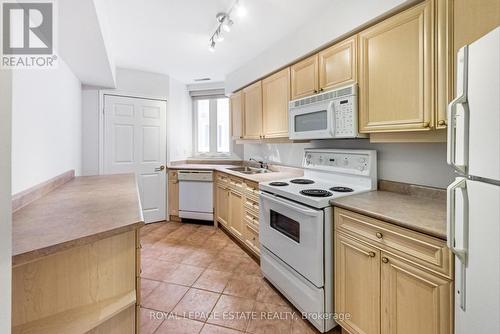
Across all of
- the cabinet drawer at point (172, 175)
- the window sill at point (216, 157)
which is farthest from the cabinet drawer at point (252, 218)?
the cabinet drawer at point (172, 175)

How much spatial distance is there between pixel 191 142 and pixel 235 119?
1.29 metres

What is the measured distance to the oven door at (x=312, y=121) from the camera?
1.93 meters

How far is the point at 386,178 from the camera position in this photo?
1.88 m

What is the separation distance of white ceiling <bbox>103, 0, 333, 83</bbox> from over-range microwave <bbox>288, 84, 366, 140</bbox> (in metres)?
0.74

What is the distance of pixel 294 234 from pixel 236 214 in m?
1.31

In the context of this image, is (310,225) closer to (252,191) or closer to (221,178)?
(252,191)

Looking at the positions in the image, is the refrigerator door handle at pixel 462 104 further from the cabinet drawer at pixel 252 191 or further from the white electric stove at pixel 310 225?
the cabinet drawer at pixel 252 191

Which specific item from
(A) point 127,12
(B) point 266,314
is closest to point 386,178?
(B) point 266,314

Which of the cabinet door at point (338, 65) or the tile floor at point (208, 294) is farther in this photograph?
the cabinet door at point (338, 65)

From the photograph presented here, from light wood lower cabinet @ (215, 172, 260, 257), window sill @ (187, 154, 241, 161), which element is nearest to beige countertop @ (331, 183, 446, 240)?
light wood lower cabinet @ (215, 172, 260, 257)

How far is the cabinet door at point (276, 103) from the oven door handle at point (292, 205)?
81 cm

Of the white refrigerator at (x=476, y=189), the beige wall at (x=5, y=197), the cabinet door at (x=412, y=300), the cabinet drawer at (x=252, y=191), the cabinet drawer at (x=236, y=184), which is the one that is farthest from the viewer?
the cabinet drawer at (x=236, y=184)

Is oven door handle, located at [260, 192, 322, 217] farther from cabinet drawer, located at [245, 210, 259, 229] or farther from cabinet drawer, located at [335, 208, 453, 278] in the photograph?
cabinet drawer, located at [245, 210, 259, 229]

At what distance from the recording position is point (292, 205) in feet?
5.79
